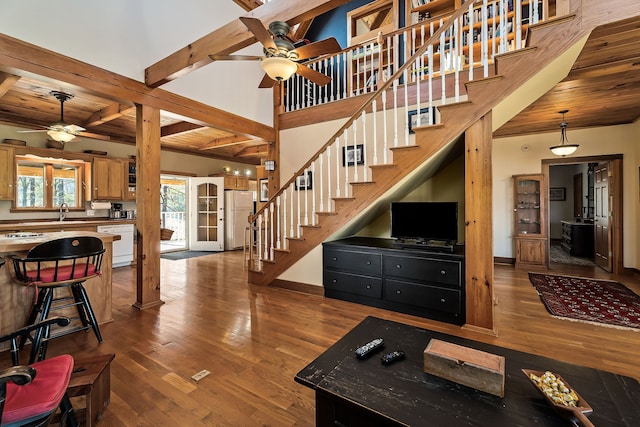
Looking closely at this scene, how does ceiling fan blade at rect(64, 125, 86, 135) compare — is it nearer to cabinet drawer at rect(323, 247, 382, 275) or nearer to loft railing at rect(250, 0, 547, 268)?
loft railing at rect(250, 0, 547, 268)

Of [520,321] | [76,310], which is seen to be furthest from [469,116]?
[76,310]

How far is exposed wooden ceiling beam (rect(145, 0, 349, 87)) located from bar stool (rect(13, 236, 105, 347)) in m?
1.95

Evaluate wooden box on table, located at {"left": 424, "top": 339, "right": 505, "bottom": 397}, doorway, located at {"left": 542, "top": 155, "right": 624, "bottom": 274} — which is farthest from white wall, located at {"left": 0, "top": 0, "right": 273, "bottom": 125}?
doorway, located at {"left": 542, "top": 155, "right": 624, "bottom": 274}

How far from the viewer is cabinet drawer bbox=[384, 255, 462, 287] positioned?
292cm

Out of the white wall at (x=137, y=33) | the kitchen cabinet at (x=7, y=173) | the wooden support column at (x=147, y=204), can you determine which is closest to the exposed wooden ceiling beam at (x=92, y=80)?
the white wall at (x=137, y=33)

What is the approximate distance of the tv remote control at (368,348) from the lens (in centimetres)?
135

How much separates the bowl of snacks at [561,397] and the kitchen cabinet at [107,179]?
6951 mm

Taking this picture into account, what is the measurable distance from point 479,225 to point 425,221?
32.5 inches

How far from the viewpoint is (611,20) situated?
2105 millimetres

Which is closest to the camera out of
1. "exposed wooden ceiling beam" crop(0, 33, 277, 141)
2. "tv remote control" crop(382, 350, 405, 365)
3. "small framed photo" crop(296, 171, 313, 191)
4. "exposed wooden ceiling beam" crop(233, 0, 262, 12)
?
"tv remote control" crop(382, 350, 405, 365)

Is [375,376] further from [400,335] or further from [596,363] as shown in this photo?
[596,363]

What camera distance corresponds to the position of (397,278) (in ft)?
10.8

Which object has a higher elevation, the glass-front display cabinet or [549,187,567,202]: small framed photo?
[549,187,567,202]: small framed photo

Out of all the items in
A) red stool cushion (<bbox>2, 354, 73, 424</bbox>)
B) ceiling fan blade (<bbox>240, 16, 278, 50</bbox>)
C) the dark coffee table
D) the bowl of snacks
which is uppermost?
ceiling fan blade (<bbox>240, 16, 278, 50</bbox>)
